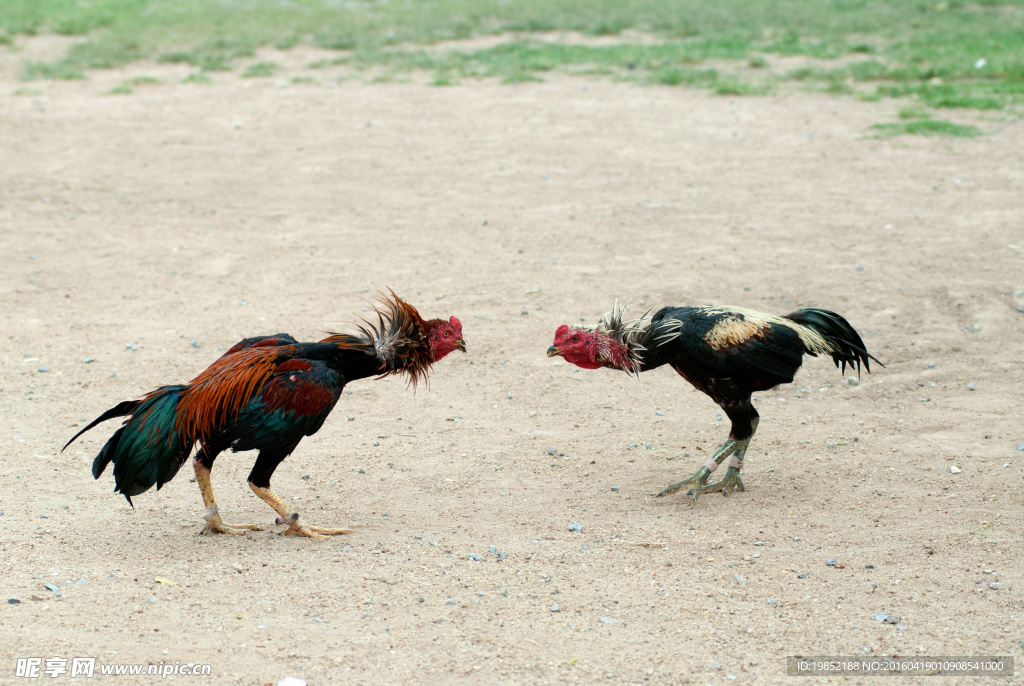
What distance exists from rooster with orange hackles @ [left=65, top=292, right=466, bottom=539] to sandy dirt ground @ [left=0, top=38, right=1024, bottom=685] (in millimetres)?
414

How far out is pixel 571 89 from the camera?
Result: 569 inches

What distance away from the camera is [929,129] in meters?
12.4

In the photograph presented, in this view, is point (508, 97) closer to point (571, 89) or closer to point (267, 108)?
point (571, 89)

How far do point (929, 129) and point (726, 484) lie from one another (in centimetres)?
858

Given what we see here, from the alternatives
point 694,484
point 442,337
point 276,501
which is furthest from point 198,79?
point 694,484

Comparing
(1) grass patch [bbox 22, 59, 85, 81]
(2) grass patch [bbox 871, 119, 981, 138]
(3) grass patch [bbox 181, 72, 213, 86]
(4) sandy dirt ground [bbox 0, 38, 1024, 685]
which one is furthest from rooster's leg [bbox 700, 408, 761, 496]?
(1) grass patch [bbox 22, 59, 85, 81]

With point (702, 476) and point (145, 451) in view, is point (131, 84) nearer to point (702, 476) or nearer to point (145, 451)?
point (145, 451)

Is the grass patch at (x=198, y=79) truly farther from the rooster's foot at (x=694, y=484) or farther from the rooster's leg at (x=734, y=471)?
the rooster's leg at (x=734, y=471)

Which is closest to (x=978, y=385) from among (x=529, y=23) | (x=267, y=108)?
(x=267, y=108)

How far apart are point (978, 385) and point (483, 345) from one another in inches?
146

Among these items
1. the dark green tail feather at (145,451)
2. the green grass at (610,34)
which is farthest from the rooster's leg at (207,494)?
the green grass at (610,34)

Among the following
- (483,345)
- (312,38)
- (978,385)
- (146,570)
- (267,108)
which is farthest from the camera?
(312,38)

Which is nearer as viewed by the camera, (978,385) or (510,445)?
(510,445)

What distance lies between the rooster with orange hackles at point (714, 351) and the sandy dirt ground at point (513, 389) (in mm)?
399
